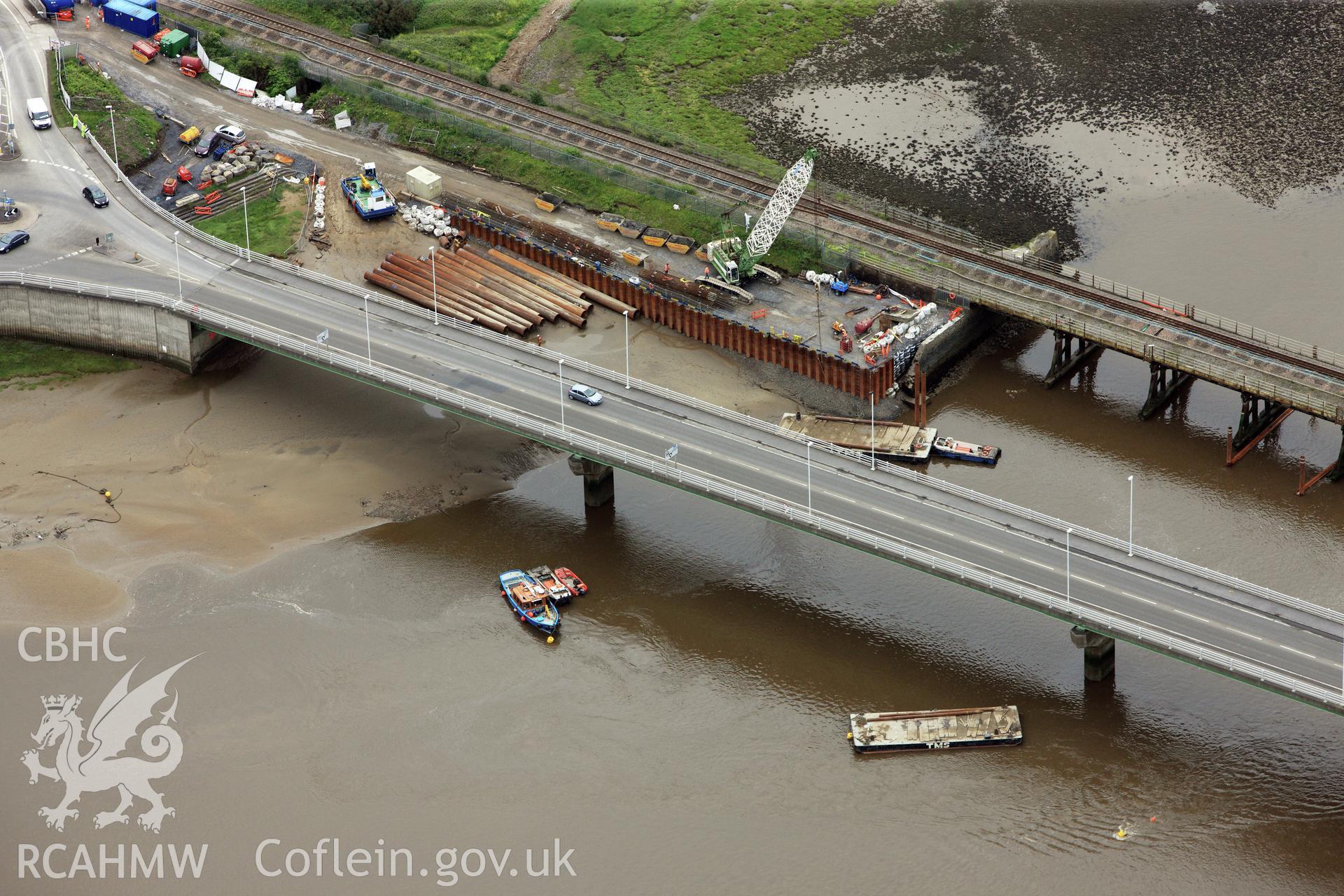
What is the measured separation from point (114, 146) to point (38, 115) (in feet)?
22.4

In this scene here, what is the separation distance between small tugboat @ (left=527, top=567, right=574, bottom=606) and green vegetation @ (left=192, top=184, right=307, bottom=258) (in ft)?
120

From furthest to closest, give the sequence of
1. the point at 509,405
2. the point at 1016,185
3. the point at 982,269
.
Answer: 1. the point at 1016,185
2. the point at 982,269
3. the point at 509,405

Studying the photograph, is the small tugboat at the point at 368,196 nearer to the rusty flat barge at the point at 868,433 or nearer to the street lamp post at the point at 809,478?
the rusty flat barge at the point at 868,433

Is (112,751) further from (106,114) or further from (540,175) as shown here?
(106,114)

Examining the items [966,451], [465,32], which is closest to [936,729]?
[966,451]

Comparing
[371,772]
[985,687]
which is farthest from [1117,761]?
[371,772]

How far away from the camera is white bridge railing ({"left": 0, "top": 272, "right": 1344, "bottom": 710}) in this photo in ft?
302

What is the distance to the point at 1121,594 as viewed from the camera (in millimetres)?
96750

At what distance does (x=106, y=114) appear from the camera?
14325 cm

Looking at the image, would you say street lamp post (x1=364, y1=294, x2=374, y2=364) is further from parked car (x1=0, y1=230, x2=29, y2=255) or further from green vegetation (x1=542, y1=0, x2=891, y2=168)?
green vegetation (x1=542, y1=0, x2=891, y2=168)

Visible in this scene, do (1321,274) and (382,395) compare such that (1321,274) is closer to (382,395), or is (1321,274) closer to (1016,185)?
(1016,185)

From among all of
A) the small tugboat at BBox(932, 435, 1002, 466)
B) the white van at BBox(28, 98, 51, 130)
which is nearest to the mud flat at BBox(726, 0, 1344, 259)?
the small tugboat at BBox(932, 435, 1002, 466)

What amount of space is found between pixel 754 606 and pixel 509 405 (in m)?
19.7

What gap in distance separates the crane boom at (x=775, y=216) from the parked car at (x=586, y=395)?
2077 centimetres
